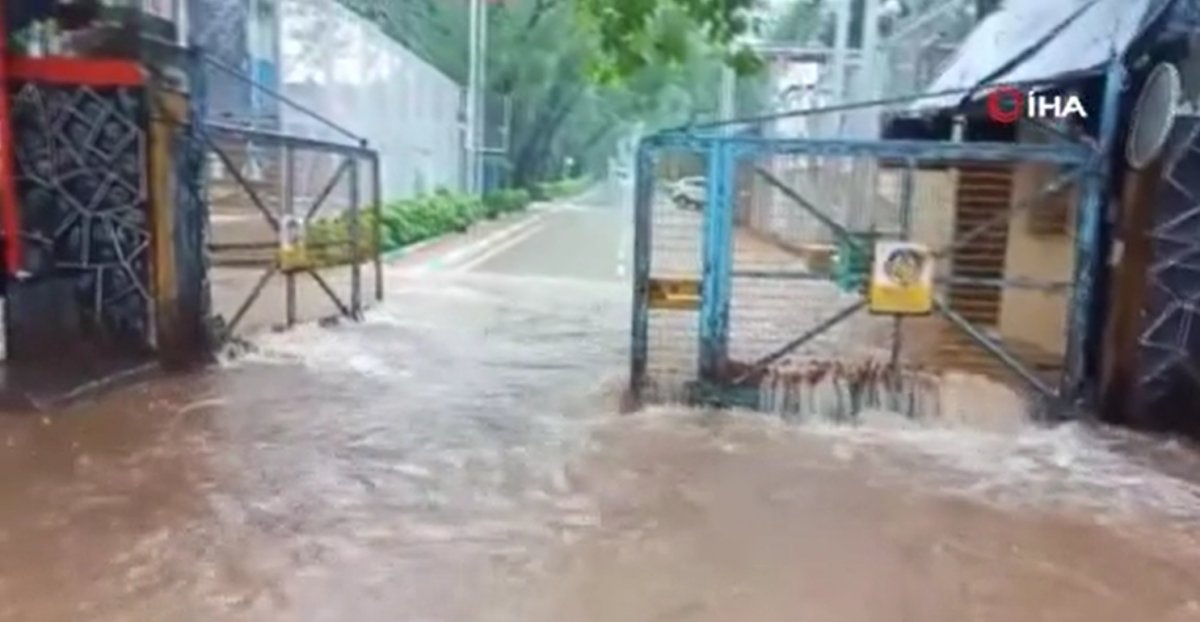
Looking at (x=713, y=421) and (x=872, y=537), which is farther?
(x=713, y=421)

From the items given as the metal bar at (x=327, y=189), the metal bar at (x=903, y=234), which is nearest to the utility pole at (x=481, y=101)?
the metal bar at (x=327, y=189)

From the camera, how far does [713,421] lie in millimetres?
8023

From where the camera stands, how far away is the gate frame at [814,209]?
784 centimetres

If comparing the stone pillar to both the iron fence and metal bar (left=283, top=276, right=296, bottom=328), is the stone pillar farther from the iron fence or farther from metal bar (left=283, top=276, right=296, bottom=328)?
metal bar (left=283, top=276, right=296, bottom=328)

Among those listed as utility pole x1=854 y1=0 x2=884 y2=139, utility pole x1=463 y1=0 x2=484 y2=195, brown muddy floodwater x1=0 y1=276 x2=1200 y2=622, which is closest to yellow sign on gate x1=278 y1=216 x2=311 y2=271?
brown muddy floodwater x1=0 y1=276 x2=1200 y2=622

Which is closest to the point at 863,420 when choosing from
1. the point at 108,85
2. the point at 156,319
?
the point at 156,319

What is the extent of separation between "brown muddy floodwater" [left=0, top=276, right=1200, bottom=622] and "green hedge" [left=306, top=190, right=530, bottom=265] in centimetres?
382

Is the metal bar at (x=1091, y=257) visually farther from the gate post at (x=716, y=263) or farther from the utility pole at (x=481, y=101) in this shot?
the utility pole at (x=481, y=101)

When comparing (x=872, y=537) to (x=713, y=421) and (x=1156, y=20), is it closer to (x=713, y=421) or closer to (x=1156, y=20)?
(x=713, y=421)

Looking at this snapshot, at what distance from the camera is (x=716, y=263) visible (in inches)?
321

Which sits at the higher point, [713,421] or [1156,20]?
[1156,20]

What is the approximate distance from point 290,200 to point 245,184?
56.0 inches

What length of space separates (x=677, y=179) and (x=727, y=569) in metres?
4.55

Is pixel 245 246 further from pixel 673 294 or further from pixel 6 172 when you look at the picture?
pixel 673 294
